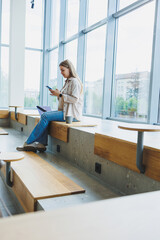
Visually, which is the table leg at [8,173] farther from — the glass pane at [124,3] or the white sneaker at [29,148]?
the glass pane at [124,3]

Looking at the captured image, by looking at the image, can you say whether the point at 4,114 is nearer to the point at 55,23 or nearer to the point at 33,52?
the point at 33,52

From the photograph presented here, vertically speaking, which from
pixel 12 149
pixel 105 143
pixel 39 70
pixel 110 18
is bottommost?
pixel 12 149

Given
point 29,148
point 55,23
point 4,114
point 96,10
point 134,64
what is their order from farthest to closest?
point 55,23, point 4,114, point 96,10, point 134,64, point 29,148

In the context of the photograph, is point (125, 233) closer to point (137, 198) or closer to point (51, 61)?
point (137, 198)

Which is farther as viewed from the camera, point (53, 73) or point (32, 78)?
point (32, 78)

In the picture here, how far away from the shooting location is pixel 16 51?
21.7ft

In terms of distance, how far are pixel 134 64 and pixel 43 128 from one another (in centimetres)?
236

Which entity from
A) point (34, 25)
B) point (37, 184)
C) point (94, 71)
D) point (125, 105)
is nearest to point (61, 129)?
point (37, 184)

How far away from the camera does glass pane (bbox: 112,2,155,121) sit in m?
4.30

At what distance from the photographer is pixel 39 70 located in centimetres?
871

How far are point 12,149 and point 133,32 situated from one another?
314 centimetres

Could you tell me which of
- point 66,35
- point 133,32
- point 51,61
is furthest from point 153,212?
point 51,61

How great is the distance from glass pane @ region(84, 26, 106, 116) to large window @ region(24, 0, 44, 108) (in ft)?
9.75

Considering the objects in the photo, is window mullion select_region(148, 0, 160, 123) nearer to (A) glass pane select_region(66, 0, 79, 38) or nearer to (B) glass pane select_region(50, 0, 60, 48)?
(A) glass pane select_region(66, 0, 79, 38)
